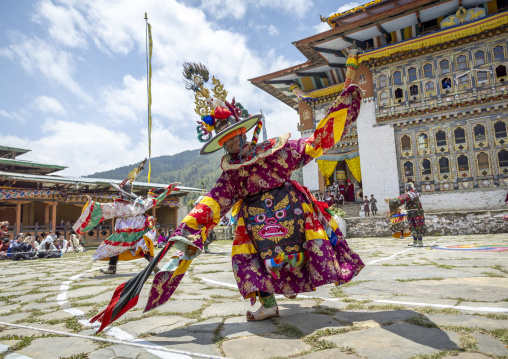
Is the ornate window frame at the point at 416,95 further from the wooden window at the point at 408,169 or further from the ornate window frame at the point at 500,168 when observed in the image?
the ornate window frame at the point at 500,168

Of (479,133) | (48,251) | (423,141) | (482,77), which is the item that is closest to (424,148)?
(423,141)

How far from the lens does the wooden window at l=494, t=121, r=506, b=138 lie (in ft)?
51.9

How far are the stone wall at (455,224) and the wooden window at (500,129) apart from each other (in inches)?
214

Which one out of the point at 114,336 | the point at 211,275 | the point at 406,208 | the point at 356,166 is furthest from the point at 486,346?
the point at 356,166

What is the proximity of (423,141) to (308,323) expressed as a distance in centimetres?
1765

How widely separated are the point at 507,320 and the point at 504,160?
56.8ft

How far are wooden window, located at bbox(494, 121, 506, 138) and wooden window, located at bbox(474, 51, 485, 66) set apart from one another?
3072 millimetres

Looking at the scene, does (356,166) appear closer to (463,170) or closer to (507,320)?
(463,170)

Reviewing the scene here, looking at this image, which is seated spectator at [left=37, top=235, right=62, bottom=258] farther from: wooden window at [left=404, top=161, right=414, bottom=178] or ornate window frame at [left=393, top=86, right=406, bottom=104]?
ornate window frame at [left=393, top=86, right=406, bottom=104]

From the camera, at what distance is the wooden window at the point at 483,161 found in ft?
52.9

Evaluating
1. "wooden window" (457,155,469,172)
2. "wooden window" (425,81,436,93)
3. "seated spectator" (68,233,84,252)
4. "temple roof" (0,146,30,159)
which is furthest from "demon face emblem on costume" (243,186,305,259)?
"temple roof" (0,146,30,159)

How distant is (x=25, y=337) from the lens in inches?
89.8

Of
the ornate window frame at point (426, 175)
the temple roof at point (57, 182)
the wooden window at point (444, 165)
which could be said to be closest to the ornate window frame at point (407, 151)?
the ornate window frame at point (426, 175)

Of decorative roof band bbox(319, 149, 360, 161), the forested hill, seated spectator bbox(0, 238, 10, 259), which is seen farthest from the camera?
the forested hill
